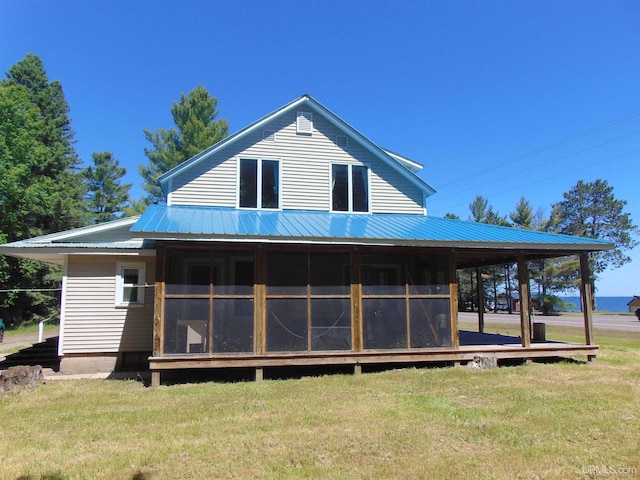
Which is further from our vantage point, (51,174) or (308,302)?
(51,174)

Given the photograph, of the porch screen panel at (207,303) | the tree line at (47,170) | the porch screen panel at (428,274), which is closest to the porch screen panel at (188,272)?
the porch screen panel at (207,303)

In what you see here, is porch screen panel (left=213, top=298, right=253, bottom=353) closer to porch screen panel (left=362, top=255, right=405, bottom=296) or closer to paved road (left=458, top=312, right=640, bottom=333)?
porch screen panel (left=362, top=255, right=405, bottom=296)

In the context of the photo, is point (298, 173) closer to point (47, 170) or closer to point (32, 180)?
point (32, 180)

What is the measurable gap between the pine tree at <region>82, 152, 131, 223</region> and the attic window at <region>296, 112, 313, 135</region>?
28042mm

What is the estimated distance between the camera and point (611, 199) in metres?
51.2

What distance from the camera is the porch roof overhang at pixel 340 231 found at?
850 cm

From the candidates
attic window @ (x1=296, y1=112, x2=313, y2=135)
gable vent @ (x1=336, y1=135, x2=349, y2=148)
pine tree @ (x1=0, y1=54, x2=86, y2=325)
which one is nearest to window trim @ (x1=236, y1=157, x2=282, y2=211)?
attic window @ (x1=296, y1=112, x2=313, y2=135)

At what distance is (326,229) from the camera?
9539mm

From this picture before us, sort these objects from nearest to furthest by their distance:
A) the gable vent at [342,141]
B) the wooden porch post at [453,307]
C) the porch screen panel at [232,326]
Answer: the porch screen panel at [232,326]
the wooden porch post at [453,307]
the gable vent at [342,141]

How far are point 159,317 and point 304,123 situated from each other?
22.5ft

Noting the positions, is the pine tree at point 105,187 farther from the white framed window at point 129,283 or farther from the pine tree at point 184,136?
the white framed window at point 129,283

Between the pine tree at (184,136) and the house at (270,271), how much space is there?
2042 cm

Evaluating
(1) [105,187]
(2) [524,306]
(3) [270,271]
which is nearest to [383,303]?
(3) [270,271]

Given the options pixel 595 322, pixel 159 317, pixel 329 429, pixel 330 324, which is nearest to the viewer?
pixel 329 429
